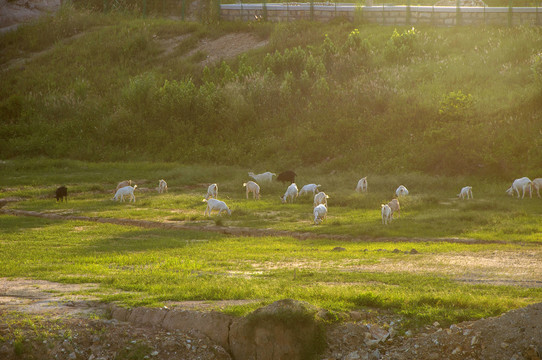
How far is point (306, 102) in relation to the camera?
45.8 meters

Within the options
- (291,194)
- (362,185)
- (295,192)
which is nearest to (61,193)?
(291,194)

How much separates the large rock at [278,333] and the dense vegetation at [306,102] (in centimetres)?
2411

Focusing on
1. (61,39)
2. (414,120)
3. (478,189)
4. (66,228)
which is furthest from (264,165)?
(61,39)

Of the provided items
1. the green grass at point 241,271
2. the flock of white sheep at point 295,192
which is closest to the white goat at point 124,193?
the flock of white sheep at point 295,192

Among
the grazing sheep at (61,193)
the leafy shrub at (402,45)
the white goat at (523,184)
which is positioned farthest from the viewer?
the leafy shrub at (402,45)

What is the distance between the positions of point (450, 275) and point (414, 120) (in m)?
26.2

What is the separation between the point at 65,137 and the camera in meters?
47.2

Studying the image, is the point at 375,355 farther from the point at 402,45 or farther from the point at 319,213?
the point at 402,45

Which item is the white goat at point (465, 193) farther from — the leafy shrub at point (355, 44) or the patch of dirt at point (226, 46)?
the patch of dirt at point (226, 46)

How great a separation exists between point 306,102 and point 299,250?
28290 mm

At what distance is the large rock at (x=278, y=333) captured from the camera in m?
11.3

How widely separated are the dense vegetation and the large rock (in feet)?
79.1

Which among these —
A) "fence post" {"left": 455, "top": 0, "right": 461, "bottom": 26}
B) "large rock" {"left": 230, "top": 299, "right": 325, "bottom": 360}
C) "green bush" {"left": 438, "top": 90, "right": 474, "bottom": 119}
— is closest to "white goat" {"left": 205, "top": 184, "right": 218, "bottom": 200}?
"green bush" {"left": 438, "top": 90, "right": 474, "bottom": 119}

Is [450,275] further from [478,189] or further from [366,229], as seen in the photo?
[478,189]
